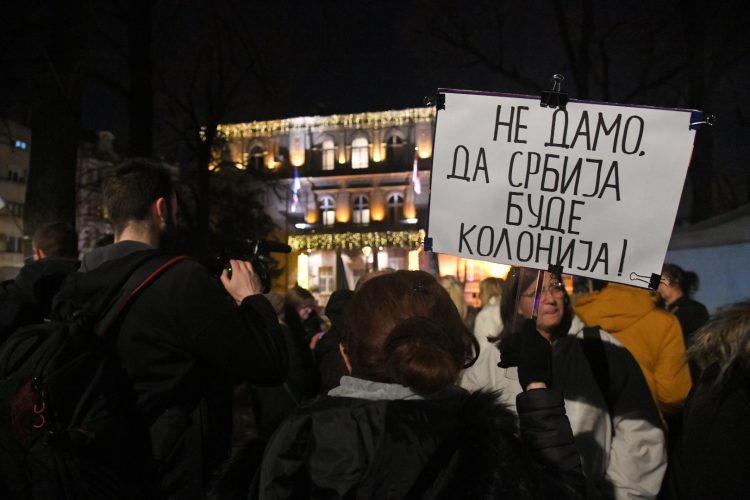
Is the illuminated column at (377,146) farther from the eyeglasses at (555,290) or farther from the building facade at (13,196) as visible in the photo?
the eyeglasses at (555,290)

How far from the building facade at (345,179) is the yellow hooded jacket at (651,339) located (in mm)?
38521

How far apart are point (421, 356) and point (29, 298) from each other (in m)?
2.16

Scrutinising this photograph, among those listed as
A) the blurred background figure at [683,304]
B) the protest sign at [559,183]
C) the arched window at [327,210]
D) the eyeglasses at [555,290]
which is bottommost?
the blurred background figure at [683,304]

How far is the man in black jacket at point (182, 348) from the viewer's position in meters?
2.45

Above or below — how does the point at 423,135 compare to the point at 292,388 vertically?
above

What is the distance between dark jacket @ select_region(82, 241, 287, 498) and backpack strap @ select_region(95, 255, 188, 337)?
30mm

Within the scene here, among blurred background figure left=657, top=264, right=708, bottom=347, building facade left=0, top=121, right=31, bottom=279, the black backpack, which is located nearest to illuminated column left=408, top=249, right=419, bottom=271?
building facade left=0, top=121, right=31, bottom=279

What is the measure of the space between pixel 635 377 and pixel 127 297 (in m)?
2.43

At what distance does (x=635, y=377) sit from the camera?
10.5ft

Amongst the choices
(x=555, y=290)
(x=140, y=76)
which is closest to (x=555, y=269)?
(x=555, y=290)

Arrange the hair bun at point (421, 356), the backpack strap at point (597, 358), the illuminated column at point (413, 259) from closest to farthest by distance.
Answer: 1. the hair bun at point (421, 356)
2. the backpack strap at point (597, 358)
3. the illuminated column at point (413, 259)

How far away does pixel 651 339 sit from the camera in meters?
4.02

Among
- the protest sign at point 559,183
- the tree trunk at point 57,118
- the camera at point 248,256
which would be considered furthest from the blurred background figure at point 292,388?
the tree trunk at point 57,118

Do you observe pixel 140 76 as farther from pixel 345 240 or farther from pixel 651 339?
pixel 345 240
